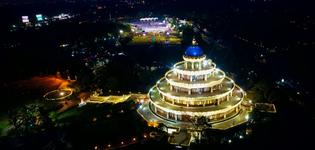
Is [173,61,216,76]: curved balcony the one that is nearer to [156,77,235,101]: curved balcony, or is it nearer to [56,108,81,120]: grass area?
[156,77,235,101]: curved balcony

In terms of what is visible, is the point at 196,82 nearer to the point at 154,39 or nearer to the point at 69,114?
the point at 69,114

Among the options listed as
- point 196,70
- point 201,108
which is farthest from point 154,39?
point 201,108

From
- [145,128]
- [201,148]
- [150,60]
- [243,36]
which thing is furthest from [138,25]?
[201,148]

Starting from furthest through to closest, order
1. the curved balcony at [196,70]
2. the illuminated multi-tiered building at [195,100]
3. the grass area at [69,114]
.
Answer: the grass area at [69,114], the curved balcony at [196,70], the illuminated multi-tiered building at [195,100]

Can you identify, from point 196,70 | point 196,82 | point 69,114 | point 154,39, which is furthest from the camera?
point 154,39

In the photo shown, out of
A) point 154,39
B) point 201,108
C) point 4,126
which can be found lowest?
point 4,126

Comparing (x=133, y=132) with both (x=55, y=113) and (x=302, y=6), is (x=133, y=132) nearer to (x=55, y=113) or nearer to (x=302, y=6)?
(x=55, y=113)

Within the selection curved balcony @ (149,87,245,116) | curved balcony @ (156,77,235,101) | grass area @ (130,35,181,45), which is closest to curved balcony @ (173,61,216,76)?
curved balcony @ (156,77,235,101)

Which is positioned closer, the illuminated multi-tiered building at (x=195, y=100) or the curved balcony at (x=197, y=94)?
the illuminated multi-tiered building at (x=195, y=100)

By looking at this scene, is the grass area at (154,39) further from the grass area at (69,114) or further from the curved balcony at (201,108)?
the curved balcony at (201,108)

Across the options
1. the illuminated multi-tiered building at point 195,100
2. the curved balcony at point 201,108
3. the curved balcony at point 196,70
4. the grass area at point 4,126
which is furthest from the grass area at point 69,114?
the curved balcony at point 196,70
